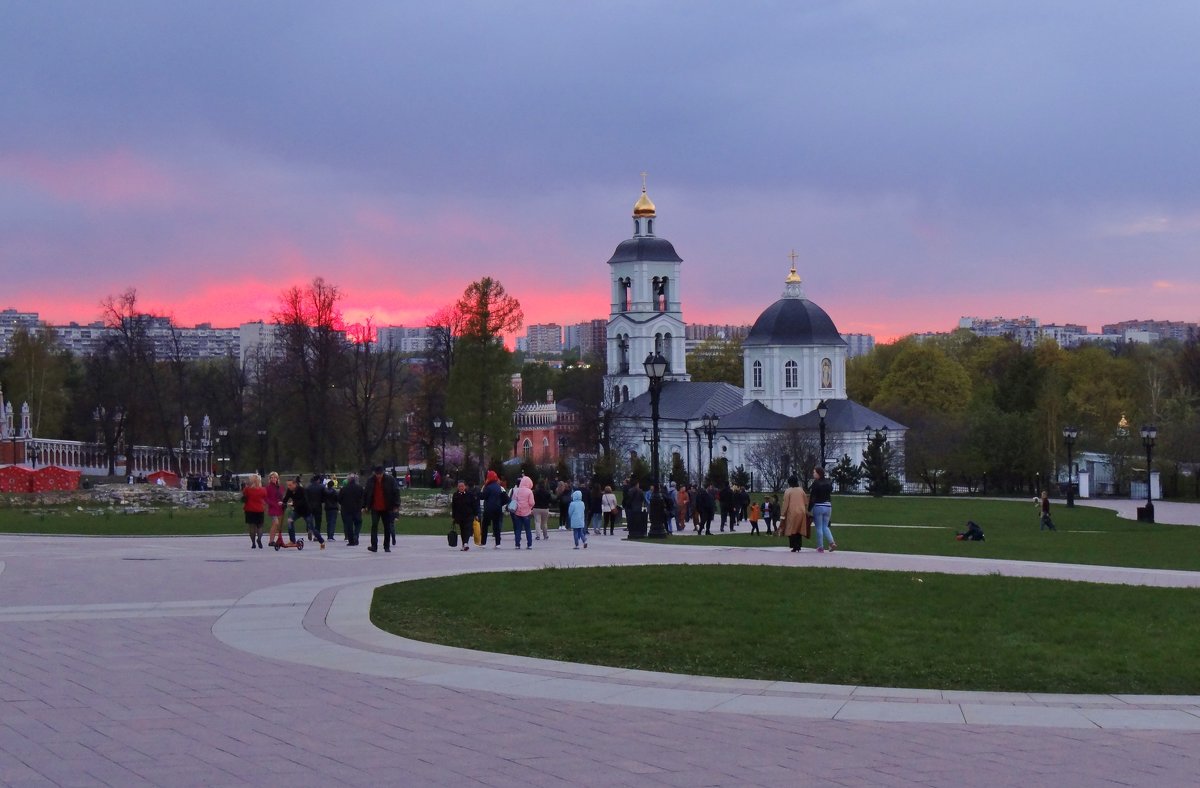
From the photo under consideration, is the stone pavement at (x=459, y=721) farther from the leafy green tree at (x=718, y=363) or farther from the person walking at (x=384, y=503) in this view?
the leafy green tree at (x=718, y=363)

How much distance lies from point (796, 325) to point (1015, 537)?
72.9 metres

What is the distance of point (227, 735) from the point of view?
10211 millimetres

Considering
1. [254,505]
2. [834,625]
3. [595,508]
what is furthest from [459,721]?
[595,508]

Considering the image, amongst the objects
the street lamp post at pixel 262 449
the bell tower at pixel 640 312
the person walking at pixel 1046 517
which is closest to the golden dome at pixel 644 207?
the bell tower at pixel 640 312

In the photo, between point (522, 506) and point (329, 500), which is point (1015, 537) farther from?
point (329, 500)

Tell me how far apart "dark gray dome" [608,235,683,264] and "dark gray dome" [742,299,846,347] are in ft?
43.4

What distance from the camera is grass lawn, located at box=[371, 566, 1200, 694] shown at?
517 inches

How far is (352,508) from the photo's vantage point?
30859 millimetres

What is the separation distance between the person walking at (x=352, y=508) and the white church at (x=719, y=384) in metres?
66.9

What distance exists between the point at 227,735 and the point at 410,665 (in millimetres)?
3318

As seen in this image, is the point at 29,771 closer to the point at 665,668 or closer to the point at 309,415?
the point at 665,668

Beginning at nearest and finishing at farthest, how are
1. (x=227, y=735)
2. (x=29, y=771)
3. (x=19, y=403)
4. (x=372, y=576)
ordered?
1. (x=29, y=771)
2. (x=227, y=735)
3. (x=372, y=576)
4. (x=19, y=403)

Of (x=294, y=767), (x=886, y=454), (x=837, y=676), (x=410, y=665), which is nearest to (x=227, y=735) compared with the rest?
(x=294, y=767)

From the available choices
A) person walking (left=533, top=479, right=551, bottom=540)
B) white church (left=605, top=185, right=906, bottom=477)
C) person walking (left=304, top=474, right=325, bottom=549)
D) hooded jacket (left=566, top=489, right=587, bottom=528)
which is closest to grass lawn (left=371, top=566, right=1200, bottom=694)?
hooded jacket (left=566, top=489, right=587, bottom=528)
